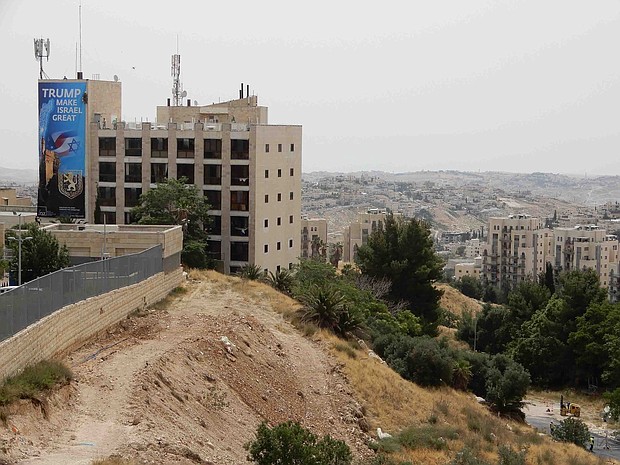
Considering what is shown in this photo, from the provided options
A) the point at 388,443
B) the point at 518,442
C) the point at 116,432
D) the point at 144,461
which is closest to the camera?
the point at 144,461

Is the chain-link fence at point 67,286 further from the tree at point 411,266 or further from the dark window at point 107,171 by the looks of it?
the dark window at point 107,171

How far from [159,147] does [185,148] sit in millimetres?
1619

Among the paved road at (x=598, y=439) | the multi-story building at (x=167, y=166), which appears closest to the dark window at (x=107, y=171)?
the multi-story building at (x=167, y=166)

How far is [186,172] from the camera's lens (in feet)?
185

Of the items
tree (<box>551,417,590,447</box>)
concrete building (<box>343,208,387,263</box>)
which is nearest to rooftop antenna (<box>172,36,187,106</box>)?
tree (<box>551,417,590,447</box>)

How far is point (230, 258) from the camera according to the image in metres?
56.2

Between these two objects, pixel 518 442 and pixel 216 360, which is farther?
pixel 518 442

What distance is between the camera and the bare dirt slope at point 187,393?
16312 millimetres

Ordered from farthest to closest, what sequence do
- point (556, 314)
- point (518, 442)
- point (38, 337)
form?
point (556, 314) → point (518, 442) → point (38, 337)

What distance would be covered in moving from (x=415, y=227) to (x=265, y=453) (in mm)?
39282

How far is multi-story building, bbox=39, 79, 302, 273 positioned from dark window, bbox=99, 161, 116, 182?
60 mm

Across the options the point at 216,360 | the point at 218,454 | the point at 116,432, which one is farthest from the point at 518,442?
the point at 116,432

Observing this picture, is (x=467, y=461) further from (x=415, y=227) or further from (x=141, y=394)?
(x=415, y=227)

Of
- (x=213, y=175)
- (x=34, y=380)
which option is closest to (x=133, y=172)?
(x=213, y=175)
